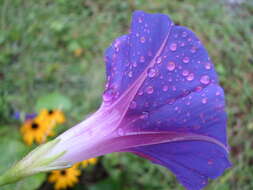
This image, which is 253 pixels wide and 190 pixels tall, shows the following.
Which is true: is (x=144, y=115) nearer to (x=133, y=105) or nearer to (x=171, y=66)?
(x=133, y=105)

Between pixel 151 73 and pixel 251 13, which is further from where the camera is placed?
pixel 251 13

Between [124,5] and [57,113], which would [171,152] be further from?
[124,5]

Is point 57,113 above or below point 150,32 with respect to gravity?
below

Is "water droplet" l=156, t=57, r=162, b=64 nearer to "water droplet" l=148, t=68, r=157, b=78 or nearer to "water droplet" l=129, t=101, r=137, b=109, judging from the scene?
"water droplet" l=148, t=68, r=157, b=78

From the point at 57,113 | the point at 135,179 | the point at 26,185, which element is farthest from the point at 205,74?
the point at 135,179

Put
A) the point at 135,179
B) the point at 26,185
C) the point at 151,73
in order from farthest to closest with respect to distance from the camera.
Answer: the point at 135,179 < the point at 26,185 < the point at 151,73

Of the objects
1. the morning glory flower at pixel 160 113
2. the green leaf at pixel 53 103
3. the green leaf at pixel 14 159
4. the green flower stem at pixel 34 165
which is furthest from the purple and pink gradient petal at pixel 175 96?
the green leaf at pixel 53 103

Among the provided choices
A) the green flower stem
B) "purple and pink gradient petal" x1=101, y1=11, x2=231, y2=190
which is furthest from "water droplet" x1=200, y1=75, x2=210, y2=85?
the green flower stem

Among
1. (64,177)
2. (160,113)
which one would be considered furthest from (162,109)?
(64,177)
